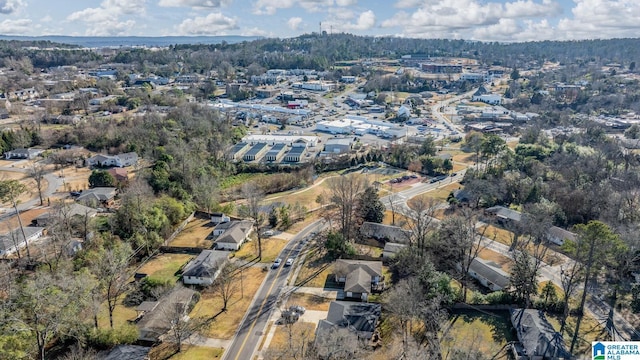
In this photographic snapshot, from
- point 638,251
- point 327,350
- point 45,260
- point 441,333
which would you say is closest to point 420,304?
point 441,333

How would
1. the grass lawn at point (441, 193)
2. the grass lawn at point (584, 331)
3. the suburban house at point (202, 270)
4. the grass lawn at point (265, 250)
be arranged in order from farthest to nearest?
the grass lawn at point (441, 193) < the grass lawn at point (265, 250) < the suburban house at point (202, 270) < the grass lawn at point (584, 331)

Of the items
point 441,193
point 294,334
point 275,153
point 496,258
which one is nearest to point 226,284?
point 294,334

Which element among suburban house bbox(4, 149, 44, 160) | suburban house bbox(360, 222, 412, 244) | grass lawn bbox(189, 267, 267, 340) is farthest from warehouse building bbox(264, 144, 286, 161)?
suburban house bbox(4, 149, 44, 160)

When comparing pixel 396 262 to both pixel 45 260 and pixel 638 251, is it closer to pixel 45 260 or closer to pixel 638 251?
pixel 638 251

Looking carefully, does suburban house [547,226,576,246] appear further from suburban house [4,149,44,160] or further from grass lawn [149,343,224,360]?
suburban house [4,149,44,160]

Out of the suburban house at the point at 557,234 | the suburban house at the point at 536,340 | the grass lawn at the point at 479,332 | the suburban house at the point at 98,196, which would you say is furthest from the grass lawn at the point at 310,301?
the suburban house at the point at 98,196

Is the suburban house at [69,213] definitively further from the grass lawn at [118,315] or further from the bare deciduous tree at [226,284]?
the bare deciduous tree at [226,284]

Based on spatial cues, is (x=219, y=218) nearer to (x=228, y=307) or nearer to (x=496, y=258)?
(x=228, y=307)
